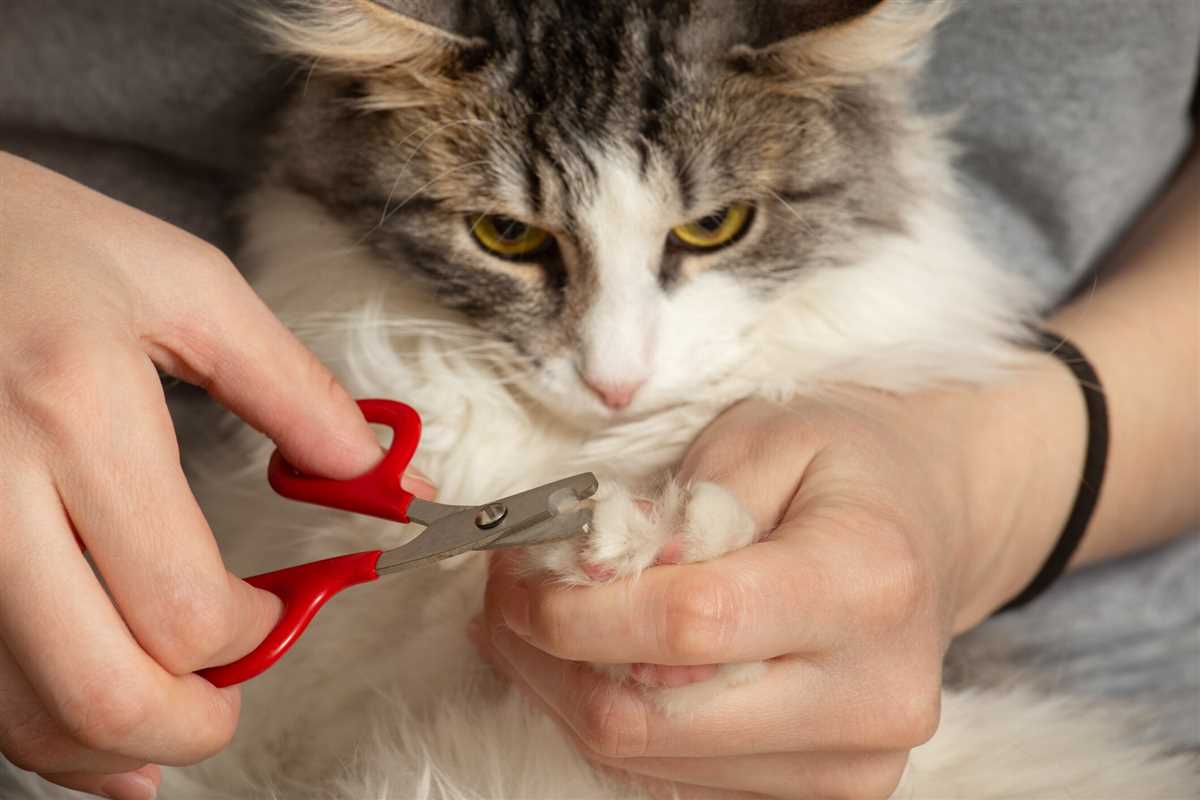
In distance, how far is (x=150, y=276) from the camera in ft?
2.44

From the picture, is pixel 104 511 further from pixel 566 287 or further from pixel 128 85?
pixel 128 85

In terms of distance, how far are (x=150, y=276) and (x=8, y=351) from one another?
11 centimetres

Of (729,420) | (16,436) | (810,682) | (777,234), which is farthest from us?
(777,234)

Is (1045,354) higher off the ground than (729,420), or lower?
lower

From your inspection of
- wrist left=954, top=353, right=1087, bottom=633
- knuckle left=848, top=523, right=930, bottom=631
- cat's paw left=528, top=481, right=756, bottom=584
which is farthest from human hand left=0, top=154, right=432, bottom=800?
wrist left=954, top=353, right=1087, bottom=633

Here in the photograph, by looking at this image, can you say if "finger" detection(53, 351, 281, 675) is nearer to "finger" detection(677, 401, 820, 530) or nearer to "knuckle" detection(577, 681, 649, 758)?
"knuckle" detection(577, 681, 649, 758)

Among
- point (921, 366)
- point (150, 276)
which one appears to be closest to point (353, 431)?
point (150, 276)

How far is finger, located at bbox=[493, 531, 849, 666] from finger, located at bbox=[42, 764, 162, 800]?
0.33 metres

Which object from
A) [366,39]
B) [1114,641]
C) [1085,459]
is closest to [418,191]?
[366,39]

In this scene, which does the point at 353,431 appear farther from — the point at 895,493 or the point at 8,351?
the point at 895,493

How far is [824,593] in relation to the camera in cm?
72

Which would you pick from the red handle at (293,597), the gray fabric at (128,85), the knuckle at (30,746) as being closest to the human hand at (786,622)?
the red handle at (293,597)

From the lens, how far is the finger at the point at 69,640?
0.63 m

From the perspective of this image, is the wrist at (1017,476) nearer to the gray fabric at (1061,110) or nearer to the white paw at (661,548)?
the gray fabric at (1061,110)
